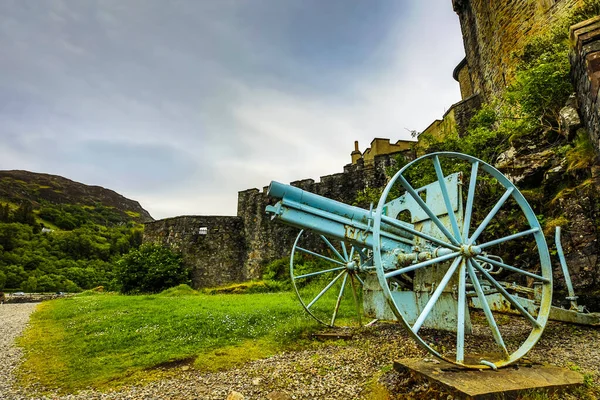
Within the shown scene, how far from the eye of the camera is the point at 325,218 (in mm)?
4789

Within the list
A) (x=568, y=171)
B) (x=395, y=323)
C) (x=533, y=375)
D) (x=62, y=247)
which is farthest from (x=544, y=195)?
(x=62, y=247)

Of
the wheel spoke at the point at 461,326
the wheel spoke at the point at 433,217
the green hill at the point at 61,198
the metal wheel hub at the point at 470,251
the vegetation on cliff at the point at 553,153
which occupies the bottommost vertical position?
the wheel spoke at the point at 461,326

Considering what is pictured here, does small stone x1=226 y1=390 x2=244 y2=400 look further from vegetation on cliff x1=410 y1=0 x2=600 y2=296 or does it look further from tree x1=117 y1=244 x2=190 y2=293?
tree x1=117 y1=244 x2=190 y2=293

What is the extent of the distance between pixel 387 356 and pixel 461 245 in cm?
185

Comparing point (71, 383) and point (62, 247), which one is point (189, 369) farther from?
point (62, 247)

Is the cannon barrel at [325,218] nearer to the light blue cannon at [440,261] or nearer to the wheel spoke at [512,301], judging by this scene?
the light blue cannon at [440,261]

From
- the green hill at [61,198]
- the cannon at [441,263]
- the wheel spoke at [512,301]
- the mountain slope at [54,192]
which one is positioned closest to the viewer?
the cannon at [441,263]

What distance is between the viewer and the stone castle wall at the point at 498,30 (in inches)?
400

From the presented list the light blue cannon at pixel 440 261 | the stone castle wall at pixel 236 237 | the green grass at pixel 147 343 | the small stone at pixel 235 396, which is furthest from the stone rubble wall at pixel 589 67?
the stone castle wall at pixel 236 237

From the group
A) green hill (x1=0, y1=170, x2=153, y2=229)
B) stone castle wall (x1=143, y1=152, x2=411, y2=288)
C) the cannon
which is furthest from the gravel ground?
green hill (x1=0, y1=170, x2=153, y2=229)

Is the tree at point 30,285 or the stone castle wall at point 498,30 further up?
the stone castle wall at point 498,30

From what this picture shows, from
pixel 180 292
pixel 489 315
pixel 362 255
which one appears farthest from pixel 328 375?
pixel 180 292

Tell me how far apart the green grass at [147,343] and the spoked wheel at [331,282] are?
0.56 metres

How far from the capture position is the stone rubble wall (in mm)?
5301
